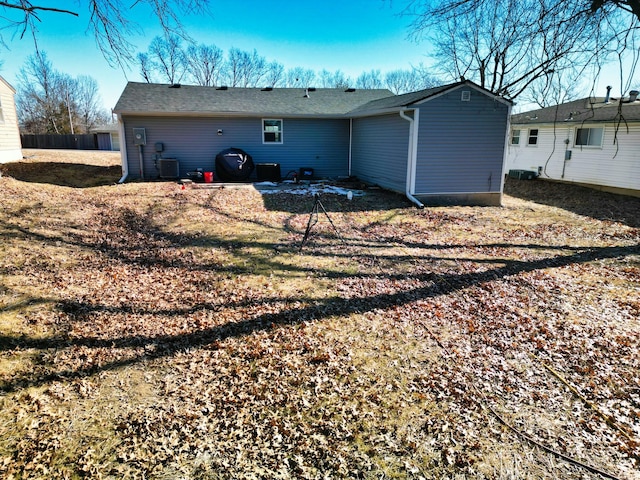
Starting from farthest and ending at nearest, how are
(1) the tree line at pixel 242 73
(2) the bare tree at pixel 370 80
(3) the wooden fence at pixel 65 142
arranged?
(2) the bare tree at pixel 370 80
(3) the wooden fence at pixel 65 142
(1) the tree line at pixel 242 73

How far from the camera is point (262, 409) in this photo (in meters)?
3.21

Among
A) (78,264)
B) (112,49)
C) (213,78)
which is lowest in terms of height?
(78,264)

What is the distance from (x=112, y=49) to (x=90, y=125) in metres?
57.3

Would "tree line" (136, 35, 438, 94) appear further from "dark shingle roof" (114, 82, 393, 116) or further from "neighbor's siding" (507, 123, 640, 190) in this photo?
"dark shingle roof" (114, 82, 393, 116)

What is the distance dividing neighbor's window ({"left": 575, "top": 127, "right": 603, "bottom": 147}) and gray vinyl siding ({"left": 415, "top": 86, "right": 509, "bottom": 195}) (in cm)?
621

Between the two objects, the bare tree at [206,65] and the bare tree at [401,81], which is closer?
the bare tree at [206,65]

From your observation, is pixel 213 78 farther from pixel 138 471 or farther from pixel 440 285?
pixel 138 471

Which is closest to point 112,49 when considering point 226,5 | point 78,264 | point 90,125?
point 226,5

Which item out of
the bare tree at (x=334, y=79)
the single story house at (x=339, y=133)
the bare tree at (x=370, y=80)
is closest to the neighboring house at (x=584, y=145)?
the single story house at (x=339, y=133)

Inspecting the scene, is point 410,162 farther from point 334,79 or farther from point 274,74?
point 334,79

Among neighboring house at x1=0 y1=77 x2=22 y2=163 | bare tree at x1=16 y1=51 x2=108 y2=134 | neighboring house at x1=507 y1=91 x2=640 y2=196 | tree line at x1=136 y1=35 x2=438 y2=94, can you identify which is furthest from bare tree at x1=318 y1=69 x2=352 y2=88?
neighboring house at x1=0 y1=77 x2=22 y2=163

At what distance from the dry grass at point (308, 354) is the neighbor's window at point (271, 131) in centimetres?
871

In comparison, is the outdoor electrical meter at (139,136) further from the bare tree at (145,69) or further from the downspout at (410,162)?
the downspout at (410,162)

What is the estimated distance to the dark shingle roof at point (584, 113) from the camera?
14.2m
